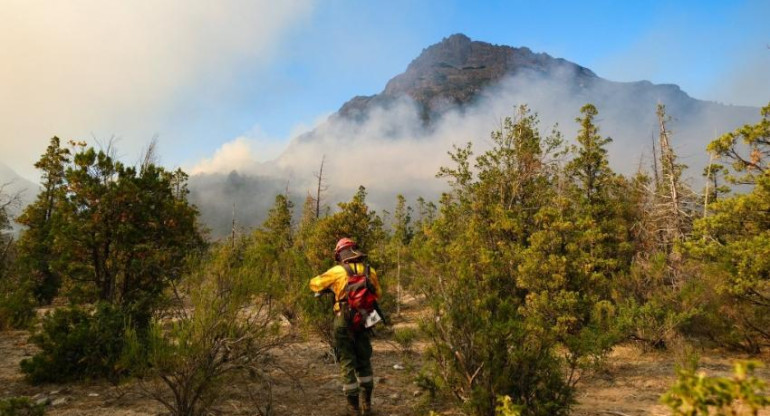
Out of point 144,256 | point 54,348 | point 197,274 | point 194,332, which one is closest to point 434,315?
point 194,332

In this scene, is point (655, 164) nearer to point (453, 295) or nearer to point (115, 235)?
point (453, 295)

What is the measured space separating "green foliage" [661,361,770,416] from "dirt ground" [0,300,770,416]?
321cm

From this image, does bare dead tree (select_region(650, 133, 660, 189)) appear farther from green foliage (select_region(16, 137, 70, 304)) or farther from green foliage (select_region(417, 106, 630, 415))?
green foliage (select_region(16, 137, 70, 304))

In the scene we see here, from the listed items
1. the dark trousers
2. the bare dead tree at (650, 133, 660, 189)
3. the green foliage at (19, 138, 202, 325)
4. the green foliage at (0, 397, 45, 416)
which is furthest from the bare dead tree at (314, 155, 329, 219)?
the green foliage at (0, 397, 45, 416)

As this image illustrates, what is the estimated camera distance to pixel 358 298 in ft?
15.4

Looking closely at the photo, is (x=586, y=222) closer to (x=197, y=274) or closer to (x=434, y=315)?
(x=434, y=315)

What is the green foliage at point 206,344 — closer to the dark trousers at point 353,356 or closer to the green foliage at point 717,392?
the dark trousers at point 353,356

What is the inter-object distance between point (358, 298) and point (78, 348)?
161 inches

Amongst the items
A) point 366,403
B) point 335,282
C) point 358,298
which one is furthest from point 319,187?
point 366,403

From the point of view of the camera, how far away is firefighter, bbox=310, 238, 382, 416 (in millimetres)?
4535

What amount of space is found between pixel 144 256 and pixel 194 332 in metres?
4.54

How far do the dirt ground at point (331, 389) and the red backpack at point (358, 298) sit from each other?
0.72 metres

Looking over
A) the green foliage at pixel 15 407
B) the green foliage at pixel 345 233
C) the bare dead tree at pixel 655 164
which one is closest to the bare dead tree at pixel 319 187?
the green foliage at pixel 345 233

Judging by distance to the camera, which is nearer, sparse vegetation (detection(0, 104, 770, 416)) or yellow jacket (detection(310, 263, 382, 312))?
sparse vegetation (detection(0, 104, 770, 416))
